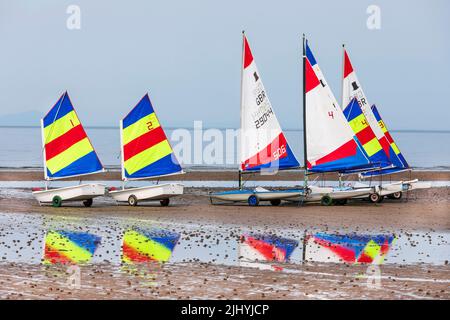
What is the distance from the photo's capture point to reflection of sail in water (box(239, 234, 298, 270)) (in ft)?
82.6

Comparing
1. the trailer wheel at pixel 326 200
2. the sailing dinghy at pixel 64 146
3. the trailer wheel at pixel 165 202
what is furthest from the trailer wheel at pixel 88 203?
the trailer wheel at pixel 326 200

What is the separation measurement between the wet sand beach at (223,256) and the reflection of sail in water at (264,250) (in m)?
0.25

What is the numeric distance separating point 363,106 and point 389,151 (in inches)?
120

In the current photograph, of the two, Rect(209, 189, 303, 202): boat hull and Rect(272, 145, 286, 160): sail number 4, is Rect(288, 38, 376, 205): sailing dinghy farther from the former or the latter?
Rect(209, 189, 303, 202): boat hull

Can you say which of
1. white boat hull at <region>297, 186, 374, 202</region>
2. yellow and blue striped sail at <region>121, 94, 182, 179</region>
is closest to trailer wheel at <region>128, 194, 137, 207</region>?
yellow and blue striped sail at <region>121, 94, 182, 179</region>

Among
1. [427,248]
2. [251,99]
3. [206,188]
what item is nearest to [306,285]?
[427,248]

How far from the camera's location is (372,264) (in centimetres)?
2498

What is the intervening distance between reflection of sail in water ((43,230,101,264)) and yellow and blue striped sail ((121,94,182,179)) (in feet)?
41.6

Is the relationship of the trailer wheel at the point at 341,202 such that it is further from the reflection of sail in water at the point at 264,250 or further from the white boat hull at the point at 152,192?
the reflection of sail in water at the point at 264,250

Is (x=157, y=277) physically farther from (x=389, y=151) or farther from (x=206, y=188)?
(x=206, y=188)

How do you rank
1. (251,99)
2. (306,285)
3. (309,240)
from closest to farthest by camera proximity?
(306,285) → (309,240) → (251,99)

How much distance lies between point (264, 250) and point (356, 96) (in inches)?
1078

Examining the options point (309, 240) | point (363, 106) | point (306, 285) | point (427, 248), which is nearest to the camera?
point (306, 285)

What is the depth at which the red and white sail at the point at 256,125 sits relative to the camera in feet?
149
